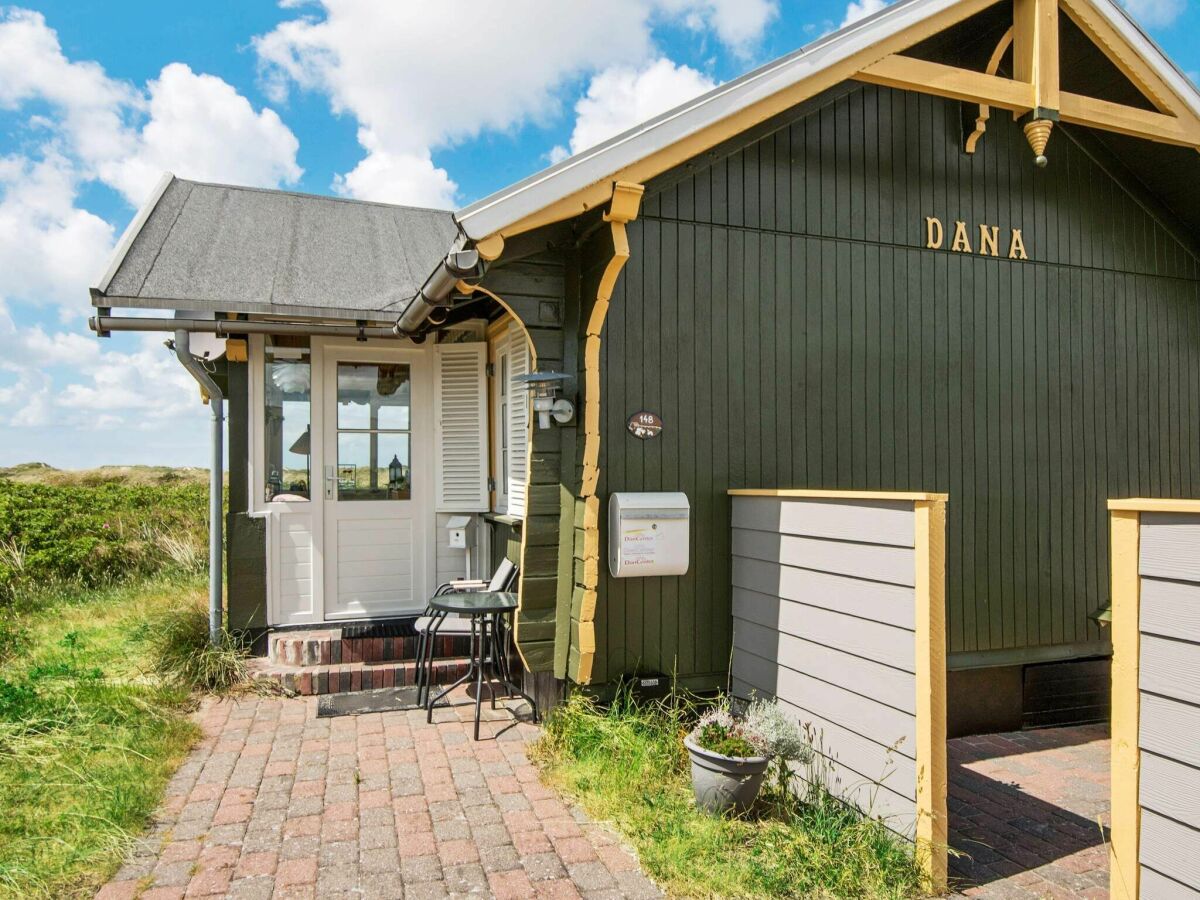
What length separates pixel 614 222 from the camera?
3.90m

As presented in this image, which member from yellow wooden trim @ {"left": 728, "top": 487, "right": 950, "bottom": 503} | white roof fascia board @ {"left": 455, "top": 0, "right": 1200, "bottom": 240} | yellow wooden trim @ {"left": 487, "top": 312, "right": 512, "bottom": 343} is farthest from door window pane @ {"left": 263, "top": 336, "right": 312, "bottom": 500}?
yellow wooden trim @ {"left": 728, "top": 487, "right": 950, "bottom": 503}

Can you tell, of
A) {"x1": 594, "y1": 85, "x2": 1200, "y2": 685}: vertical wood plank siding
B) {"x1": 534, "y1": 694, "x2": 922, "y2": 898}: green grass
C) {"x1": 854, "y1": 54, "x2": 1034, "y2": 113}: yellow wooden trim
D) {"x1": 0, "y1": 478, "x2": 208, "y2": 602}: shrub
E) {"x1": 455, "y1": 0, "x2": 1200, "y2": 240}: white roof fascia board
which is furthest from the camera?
{"x1": 0, "y1": 478, "x2": 208, "y2": 602}: shrub

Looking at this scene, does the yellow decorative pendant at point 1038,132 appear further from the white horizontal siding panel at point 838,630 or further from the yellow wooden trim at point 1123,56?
the white horizontal siding panel at point 838,630

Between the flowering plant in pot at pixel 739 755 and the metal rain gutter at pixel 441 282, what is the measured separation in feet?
7.99

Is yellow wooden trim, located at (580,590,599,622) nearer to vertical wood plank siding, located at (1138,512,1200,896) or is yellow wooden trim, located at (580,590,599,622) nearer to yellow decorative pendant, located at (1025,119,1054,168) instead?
vertical wood plank siding, located at (1138,512,1200,896)

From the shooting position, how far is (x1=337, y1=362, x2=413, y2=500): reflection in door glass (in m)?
5.98

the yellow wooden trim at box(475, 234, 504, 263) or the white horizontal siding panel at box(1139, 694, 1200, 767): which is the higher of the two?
the yellow wooden trim at box(475, 234, 504, 263)

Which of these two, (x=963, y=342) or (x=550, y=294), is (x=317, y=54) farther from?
(x=963, y=342)

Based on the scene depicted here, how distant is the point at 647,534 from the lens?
4164mm

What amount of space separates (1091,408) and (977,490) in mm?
1225

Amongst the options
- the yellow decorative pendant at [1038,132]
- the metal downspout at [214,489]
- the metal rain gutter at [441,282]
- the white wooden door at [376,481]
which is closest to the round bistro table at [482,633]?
the white wooden door at [376,481]

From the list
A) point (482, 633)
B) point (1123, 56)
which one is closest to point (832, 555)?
point (482, 633)

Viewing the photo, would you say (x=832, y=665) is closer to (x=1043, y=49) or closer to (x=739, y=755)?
(x=739, y=755)

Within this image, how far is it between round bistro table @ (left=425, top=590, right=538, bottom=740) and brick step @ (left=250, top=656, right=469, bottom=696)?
118 millimetres
